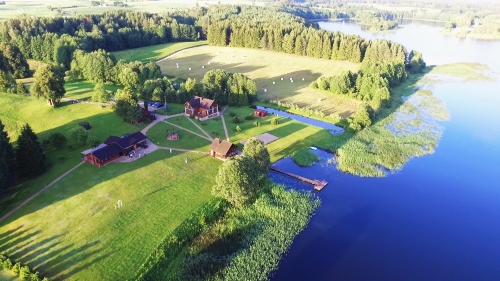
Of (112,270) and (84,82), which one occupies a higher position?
(84,82)

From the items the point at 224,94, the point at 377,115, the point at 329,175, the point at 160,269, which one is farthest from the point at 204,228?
the point at 377,115

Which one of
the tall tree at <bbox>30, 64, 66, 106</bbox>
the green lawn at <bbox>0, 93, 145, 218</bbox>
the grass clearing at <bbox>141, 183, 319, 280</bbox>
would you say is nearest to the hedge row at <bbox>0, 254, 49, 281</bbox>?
the grass clearing at <bbox>141, 183, 319, 280</bbox>

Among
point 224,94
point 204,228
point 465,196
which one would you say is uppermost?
point 224,94

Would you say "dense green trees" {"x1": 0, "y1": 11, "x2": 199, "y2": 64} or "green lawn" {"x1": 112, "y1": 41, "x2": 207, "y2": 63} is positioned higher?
"dense green trees" {"x1": 0, "y1": 11, "x2": 199, "y2": 64}

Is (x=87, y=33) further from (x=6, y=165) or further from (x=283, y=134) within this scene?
(x=283, y=134)

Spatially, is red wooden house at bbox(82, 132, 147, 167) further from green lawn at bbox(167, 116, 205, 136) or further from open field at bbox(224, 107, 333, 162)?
open field at bbox(224, 107, 333, 162)

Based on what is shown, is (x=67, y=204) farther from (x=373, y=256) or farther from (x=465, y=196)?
(x=465, y=196)
